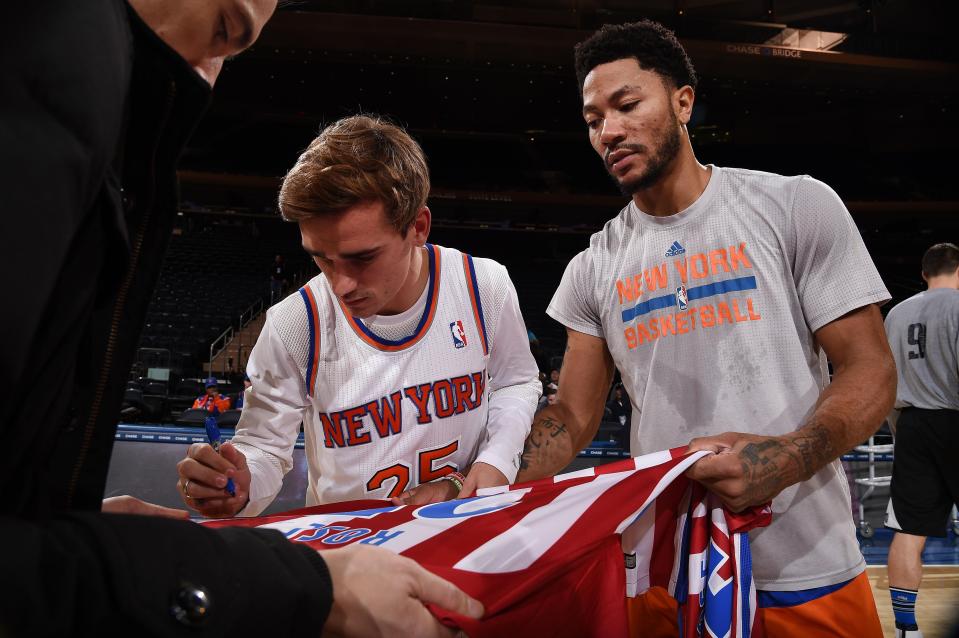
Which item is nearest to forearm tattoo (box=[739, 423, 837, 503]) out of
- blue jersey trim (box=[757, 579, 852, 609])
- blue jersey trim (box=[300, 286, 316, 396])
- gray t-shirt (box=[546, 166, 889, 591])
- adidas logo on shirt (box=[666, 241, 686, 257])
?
gray t-shirt (box=[546, 166, 889, 591])

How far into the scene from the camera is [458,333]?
1923 mm

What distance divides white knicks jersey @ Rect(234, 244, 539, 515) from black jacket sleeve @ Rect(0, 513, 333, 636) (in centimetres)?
100

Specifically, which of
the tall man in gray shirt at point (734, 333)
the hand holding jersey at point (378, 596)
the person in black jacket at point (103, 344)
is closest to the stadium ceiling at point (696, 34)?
the tall man in gray shirt at point (734, 333)

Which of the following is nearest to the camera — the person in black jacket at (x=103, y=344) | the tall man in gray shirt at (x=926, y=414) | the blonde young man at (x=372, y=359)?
the person in black jacket at (x=103, y=344)

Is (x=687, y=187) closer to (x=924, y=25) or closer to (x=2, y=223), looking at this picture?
(x=2, y=223)

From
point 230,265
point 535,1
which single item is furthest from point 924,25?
point 230,265

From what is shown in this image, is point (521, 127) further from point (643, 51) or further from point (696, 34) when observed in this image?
point (643, 51)

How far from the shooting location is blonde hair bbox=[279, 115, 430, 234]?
160 cm

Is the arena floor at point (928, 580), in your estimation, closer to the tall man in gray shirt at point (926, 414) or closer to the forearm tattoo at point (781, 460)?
the tall man in gray shirt at point (926, 414)

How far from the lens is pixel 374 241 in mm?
1646

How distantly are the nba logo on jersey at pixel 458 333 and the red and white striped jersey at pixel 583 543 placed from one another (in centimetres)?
49

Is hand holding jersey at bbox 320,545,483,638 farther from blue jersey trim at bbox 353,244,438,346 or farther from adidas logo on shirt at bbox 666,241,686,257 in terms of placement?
adidas logo on shirt at bbox 666,241,686,257

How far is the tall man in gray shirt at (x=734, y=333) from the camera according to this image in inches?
59.8

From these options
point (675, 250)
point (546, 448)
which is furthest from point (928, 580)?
point (675, 250)
